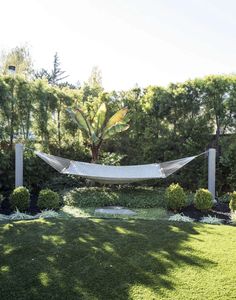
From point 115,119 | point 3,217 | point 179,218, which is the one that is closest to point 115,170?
point 115,119

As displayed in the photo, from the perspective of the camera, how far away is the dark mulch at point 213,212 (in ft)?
23.0

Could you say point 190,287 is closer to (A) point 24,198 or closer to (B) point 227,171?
(A) point 24,198

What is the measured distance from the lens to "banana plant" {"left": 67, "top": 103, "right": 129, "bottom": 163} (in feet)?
32.7

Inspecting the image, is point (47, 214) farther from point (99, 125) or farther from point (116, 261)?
point (99, 125)

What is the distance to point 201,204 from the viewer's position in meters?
→ 7.35

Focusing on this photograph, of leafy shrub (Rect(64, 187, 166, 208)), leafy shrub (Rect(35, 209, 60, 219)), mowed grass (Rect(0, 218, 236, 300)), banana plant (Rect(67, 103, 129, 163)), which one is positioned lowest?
mowed grass (Rect(0, 218, 236, 300))

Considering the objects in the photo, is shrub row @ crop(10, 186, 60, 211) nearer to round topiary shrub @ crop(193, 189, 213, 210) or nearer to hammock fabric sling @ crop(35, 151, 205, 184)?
hammock fabric sling @ crop(35, 151, 205, 184)

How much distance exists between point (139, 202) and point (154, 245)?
343 cm

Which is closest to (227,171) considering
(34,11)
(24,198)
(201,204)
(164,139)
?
(164,139)

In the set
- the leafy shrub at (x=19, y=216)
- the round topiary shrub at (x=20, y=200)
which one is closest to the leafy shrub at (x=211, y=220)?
the leafy shrub at (x=19, y=216)

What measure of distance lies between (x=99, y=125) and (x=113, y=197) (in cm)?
240

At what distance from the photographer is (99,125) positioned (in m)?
10.1

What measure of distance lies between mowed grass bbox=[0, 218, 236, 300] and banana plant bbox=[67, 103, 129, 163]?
14.0 feet

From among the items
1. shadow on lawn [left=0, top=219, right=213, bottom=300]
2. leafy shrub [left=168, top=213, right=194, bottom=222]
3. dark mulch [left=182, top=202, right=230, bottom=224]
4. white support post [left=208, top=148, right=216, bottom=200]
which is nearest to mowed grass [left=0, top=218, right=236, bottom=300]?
shadow on lawn [left=0, top=219, right=213, bottom=300]
